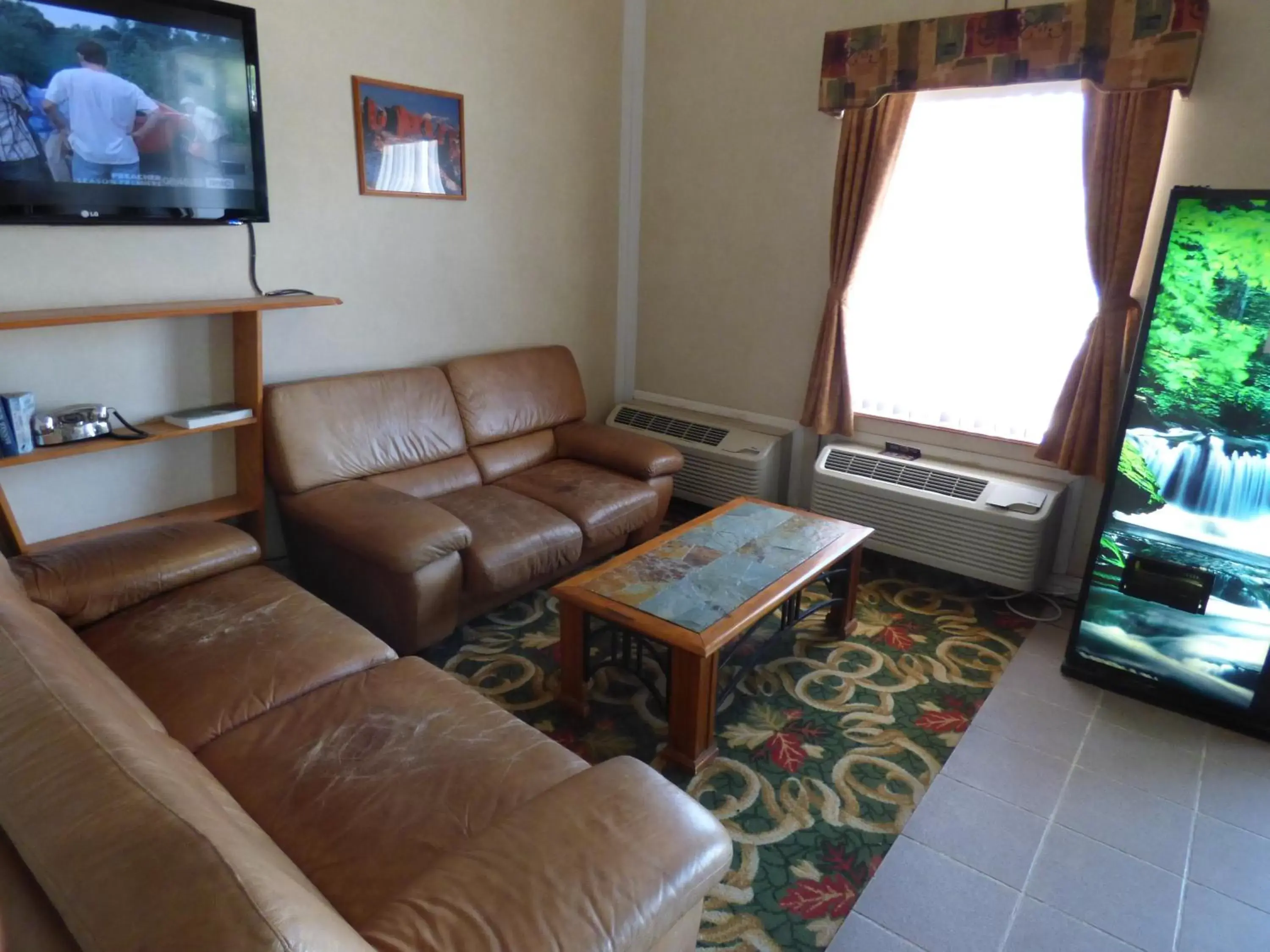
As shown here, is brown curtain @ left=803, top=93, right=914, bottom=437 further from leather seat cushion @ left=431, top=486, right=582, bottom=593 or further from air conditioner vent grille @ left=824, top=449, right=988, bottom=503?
leather seat cushion @ left=431, top=486, right=582, bottom=593

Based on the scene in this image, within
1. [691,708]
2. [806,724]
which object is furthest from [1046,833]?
[691,708]

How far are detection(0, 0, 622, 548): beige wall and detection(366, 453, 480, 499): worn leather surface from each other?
0.51 meters

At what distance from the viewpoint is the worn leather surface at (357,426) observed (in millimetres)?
2920

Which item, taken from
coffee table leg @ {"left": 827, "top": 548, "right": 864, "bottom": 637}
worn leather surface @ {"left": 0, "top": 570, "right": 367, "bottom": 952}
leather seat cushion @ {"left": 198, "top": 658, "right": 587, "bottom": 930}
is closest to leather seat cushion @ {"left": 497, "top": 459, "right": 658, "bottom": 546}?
coffee table leg @ {"left": 827, "top": 548, "right": 864, "bottom": 637}

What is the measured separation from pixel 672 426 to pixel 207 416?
2.24 meters

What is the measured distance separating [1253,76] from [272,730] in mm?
3544

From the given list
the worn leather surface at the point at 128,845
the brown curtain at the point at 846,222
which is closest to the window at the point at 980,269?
the brown curtain at the point at 846,222

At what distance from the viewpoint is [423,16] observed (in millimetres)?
3256

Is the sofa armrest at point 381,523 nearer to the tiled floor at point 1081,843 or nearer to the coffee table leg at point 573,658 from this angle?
the coffee table leg at point 573,658

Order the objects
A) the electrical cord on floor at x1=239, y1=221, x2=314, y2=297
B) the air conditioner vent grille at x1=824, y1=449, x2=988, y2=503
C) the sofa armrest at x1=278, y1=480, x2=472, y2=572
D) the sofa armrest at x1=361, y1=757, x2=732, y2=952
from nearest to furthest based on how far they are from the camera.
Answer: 1. the sofa armrest at x1=361, y1=757, x2=732, y2=952
2. the sofa armrest at x1=278, y1=480, x2=472, y2=572
3. the electrical cord on floor at x1=239, y1=221, x2=314, y2=297
4. the air conditioner vent grille at x1=824, y1=449, x2=988, y2=503

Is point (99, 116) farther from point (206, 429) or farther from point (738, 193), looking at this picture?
point (738, 193)

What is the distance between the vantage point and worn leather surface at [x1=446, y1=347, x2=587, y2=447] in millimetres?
3570

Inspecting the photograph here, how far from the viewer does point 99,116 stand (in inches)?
95.2

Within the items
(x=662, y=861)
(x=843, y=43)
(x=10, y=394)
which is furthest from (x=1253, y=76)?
(x=10, y=394)
